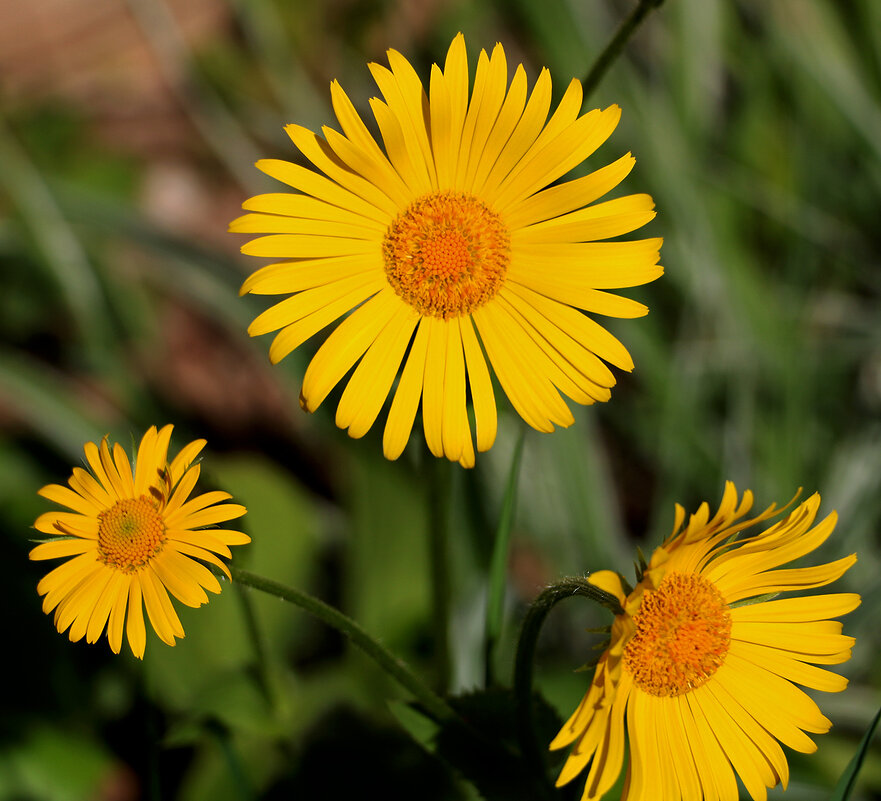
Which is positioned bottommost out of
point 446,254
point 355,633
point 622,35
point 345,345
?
point 355,633

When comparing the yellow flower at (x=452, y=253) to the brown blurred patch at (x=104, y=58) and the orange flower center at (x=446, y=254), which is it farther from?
the brown blurred patch at (x=104, y=58)

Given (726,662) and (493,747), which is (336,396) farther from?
(726,662)

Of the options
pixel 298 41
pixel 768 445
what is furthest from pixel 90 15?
pixel 768 445

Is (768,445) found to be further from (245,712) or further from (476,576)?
(245,712)

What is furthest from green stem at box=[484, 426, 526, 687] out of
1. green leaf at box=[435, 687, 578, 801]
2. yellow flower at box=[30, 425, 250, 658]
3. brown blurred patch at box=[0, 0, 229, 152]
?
brown blurred patch at box=[0, 0, 229, 152]

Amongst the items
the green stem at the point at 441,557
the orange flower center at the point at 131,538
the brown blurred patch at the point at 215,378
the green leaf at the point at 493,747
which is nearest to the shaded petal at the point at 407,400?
the green stem at the point at 441,557

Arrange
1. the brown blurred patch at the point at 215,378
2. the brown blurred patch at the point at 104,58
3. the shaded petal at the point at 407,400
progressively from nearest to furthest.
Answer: the shaded petal at the point at 407,400 < the brown blurred patch at the point at 215,378 < the brown blurred patch at the point at 104,58

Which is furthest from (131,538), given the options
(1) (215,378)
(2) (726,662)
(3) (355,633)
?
(1) (215,378)

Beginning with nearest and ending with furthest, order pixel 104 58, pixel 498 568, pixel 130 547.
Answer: pixel 130 547 < pixel 498 568 < pixel 104 58
